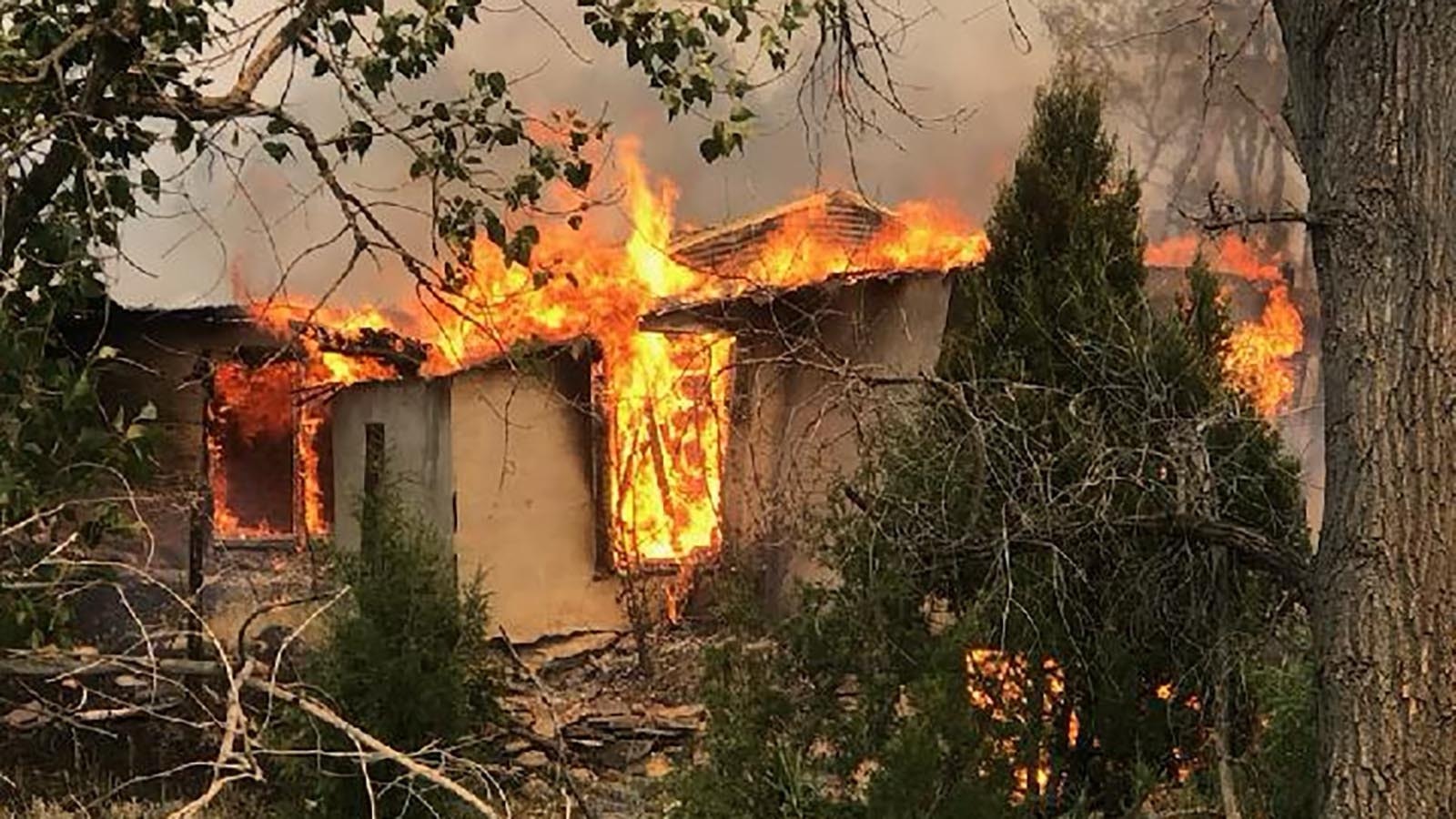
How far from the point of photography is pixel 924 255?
39.4 feet

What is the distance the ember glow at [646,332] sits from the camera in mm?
12031

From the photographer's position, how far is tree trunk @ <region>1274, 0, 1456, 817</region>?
15.6ft

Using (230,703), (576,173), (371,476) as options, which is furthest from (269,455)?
(230,703)

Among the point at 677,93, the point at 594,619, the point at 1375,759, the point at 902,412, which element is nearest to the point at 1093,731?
the point at 902,412

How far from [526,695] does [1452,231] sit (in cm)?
816

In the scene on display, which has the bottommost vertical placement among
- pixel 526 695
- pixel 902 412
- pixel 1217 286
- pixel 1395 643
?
pixel 526 695

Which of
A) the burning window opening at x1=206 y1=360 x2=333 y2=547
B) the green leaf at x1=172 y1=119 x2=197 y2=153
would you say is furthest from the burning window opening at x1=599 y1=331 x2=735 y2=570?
the green leaf at x1=172 y1=119 x2=197 y2=153

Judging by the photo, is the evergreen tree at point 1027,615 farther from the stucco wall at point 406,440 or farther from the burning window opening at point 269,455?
the burning window opening at point 269,455

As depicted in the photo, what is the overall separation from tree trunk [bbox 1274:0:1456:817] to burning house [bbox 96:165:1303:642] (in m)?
5.99

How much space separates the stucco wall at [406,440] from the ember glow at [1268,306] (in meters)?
6.21

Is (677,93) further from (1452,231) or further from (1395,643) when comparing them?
(1395,643)

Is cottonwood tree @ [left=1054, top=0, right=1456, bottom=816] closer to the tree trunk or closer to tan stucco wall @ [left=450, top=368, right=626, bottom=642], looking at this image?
the tree trunk

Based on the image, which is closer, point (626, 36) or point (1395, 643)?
point (1395, 643)

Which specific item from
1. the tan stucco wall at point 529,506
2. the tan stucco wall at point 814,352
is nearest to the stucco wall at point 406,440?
the tan stucco wall at point 529,506
